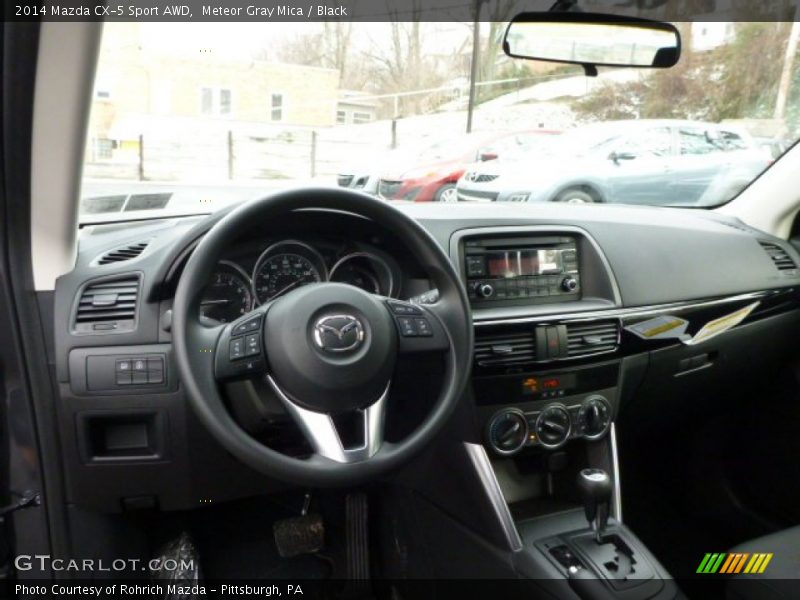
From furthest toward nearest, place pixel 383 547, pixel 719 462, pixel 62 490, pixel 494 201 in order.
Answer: pixel 719 462 < pixel 494 201 < pixel 383 547 < pixel 62 490

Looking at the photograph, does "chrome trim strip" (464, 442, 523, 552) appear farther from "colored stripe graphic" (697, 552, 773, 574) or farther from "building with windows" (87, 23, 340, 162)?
"building with windows" (87, 23, 340, 162)

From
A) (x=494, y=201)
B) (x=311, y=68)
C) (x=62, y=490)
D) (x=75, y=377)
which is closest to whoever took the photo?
(x=75, y=377)

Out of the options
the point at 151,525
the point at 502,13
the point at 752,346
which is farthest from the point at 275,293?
the point at 752,346

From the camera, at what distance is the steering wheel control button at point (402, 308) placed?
1642mm

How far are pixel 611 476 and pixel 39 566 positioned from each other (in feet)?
5.95

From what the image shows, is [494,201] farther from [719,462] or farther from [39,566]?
[39,566]

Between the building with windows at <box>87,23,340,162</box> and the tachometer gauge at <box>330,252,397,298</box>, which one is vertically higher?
the building with windows at <box>87,23,340,162</box>

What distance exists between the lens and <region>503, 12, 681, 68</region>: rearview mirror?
218 centimetres

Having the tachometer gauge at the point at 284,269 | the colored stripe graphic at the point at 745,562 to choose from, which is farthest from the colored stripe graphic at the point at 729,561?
the tachometer gauge at the point at 284,269

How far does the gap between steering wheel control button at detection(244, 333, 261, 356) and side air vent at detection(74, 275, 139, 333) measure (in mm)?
466

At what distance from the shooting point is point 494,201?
2.74 m

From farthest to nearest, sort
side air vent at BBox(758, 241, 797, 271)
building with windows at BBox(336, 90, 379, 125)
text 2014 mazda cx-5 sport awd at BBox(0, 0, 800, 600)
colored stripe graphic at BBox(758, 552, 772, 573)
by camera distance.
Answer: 1. side air vent at BBox(758, 241, 797, 271)
2. building with windows at BBox(336, 90, 379, 125)
3. colored stripe graphic at BBox(758, 552, 772, 573)
4. text 2014 mazda cx-5 sport awd at BBox(0, 0, 800, 600)

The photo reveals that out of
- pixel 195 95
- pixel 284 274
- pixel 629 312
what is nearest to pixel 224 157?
pixel 195 95

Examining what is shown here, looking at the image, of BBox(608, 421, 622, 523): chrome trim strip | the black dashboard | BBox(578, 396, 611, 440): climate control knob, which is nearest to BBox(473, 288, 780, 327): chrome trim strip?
the black dashboard
